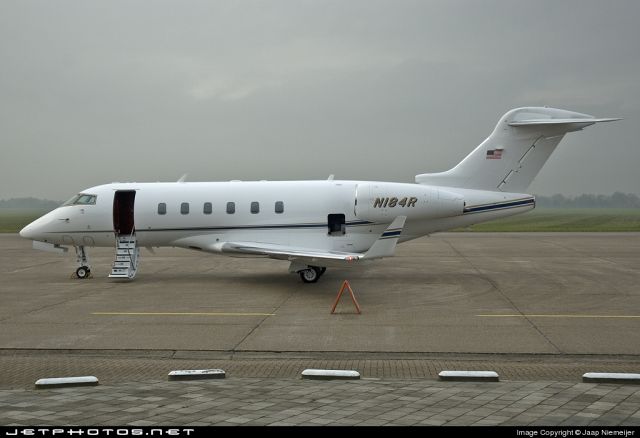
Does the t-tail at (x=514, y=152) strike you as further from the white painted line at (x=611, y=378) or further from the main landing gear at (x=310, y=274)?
the white painted line at (x=611, y=378)

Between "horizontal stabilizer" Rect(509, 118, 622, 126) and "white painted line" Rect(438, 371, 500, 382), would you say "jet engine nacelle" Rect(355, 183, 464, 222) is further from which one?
"white painted line" Rect(438, 371, 500, 382)

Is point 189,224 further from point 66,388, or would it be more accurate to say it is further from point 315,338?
point 66,388

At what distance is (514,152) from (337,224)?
6118mm

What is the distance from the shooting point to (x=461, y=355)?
33.7 ft

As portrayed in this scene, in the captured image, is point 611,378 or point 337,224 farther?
point 337,224

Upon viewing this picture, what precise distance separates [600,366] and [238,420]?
6.01 meters

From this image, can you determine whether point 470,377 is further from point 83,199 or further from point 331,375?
point 83,199

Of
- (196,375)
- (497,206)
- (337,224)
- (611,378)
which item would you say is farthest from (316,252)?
(611,378)

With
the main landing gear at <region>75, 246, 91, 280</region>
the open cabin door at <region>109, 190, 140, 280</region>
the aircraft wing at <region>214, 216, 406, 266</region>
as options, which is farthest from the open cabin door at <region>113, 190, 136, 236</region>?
the aircraft wing at <region>214, 216, 406, 266</region>

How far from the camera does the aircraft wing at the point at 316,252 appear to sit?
1573 centimetres

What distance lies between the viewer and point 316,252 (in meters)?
18.1

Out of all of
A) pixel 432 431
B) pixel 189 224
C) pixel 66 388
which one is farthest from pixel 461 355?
pixel 189 224

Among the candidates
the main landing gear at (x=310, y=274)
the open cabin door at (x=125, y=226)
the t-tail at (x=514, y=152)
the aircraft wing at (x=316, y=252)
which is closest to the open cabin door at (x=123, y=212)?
the open cabin door at (x=125, y=226)

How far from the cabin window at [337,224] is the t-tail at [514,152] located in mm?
3832
